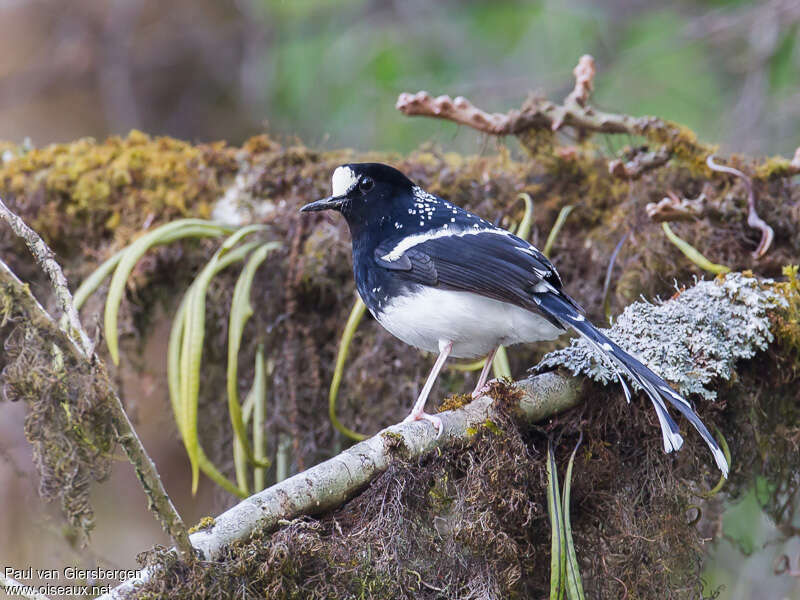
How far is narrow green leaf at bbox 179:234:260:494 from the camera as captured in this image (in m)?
2.82

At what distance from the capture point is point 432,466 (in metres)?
2.15

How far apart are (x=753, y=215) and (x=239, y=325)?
6.48 ft

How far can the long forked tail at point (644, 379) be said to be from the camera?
2.09 m

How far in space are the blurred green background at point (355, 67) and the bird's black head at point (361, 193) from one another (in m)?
2.21

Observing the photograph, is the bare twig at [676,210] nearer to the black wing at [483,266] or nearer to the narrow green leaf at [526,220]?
the narrow green leaf at [526,220]

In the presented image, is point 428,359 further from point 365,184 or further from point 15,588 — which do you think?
point 15,588

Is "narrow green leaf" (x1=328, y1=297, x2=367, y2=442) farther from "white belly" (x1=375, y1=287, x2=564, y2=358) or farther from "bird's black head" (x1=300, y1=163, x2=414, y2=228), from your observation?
"white belly" (x1=375, y1=287, x2=564, y2=358)

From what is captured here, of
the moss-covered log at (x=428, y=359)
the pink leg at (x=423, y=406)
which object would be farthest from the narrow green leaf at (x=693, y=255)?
the pink leg at (x=423, y=406)

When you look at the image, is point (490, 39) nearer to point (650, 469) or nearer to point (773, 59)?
point (773, 59)

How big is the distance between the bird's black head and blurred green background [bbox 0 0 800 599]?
7.25 ft

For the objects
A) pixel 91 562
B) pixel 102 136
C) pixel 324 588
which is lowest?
pixel 91 562

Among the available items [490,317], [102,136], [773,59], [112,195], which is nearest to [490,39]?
[773,59]

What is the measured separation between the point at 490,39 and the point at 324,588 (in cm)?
548

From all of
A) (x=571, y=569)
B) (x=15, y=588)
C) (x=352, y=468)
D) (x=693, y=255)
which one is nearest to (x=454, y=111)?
(x=693, y=255)
